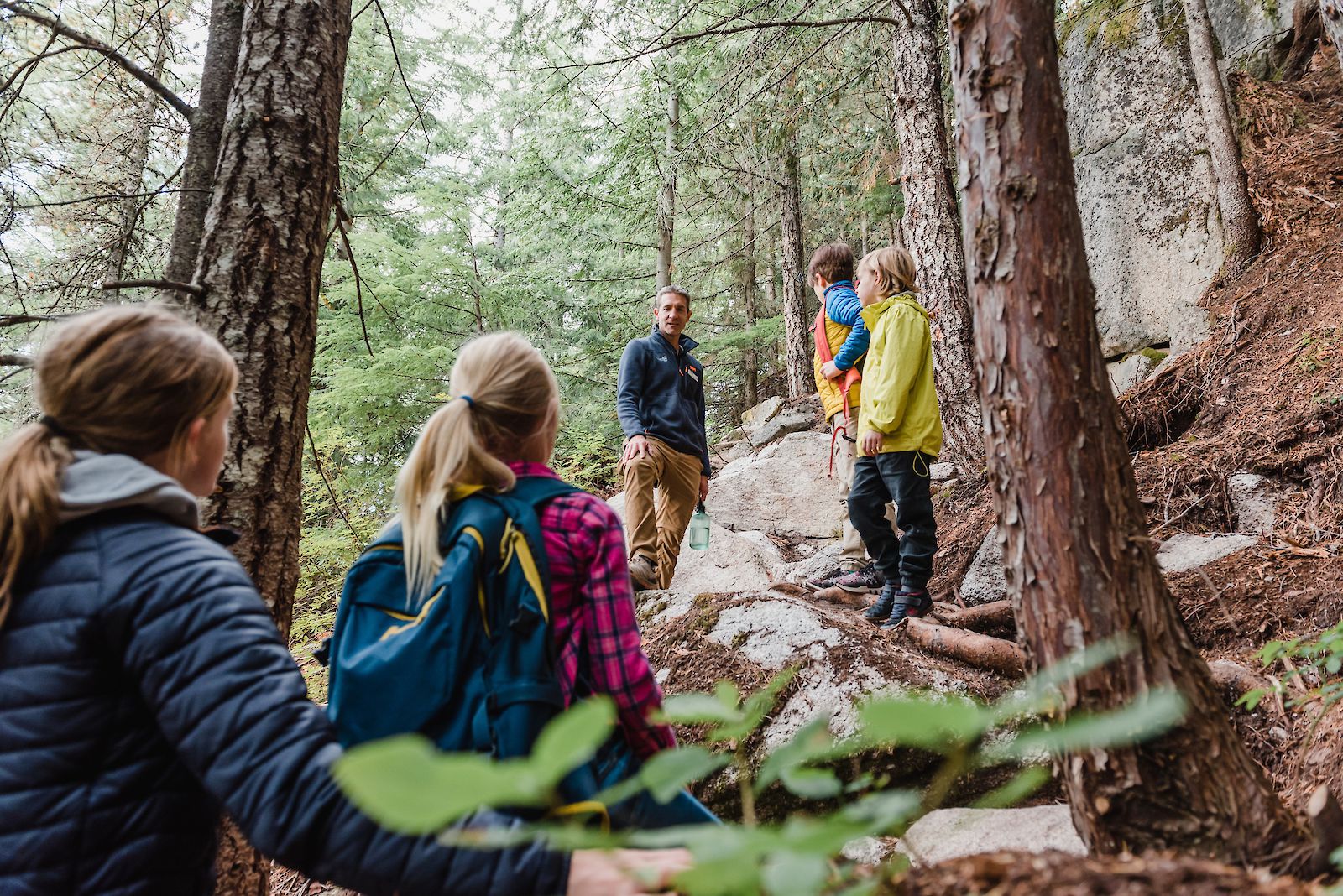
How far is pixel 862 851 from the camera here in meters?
2.71

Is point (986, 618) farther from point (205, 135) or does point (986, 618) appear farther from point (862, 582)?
point (205, 135)

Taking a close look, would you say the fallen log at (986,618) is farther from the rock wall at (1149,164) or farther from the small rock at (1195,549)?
the rock wall at (1149,164)

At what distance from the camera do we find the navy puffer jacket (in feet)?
3.42

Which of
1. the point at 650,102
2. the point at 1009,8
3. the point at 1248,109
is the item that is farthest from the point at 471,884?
the point at 650,102

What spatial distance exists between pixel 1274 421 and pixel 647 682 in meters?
4.45

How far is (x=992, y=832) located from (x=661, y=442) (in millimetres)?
3573

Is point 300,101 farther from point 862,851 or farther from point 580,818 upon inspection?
point 862,851

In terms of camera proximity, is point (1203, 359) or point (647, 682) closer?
point (647, 682)

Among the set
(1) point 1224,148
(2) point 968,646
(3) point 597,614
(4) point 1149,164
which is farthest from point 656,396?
(4) point 1149,164

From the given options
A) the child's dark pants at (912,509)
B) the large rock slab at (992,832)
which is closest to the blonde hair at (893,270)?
the child's dark pants at (912,509)

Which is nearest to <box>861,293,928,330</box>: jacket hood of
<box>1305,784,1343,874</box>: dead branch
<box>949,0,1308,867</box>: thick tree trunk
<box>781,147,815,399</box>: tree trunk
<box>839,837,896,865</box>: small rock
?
<box>949,0,1308,867</box>: thick tree trunk

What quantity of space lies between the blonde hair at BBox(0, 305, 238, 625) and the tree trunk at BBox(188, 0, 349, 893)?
1.18 m

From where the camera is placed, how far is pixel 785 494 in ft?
28.8

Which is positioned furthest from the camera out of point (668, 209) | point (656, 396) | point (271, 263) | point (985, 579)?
point (668, 209)
